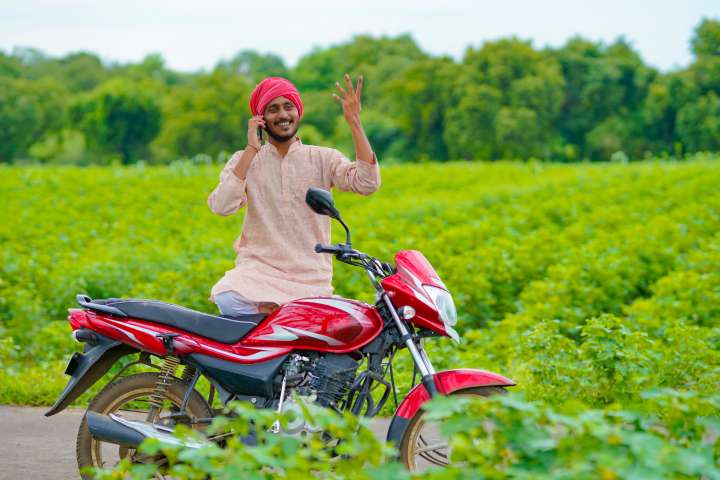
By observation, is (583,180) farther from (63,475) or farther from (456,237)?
(63,475)

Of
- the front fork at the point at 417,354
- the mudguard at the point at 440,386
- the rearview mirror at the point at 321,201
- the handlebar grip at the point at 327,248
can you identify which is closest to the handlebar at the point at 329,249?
the handlebar grip at the point at 327,248

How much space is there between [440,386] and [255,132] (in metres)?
1.41

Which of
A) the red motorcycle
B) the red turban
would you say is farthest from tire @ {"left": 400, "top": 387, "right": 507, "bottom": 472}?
the red turban

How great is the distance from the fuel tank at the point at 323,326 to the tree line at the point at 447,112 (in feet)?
137

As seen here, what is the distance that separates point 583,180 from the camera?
891 inches

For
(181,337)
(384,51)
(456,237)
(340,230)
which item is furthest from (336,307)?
(384,51)

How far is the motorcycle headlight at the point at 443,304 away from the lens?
14.3 feet

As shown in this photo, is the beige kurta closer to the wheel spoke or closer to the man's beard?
the man's beard

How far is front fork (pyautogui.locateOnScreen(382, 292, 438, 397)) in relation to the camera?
14.2 ft

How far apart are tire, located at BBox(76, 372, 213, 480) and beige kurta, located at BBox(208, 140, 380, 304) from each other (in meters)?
0.49

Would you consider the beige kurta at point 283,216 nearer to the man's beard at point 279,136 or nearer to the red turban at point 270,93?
the man's beard at point 279,136

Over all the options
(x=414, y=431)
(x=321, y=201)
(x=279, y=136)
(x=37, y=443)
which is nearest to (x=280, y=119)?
(x=279, y=136)

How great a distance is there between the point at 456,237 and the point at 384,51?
82.2 meters

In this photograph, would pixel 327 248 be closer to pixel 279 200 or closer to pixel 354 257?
pixel 354 257
